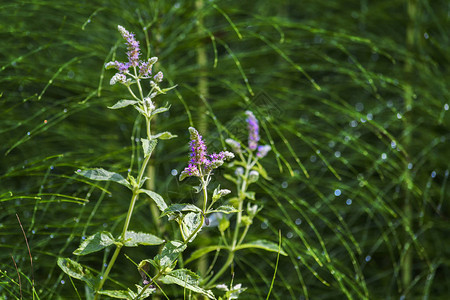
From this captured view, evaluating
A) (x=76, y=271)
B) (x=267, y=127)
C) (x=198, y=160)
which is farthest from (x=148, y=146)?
(x=267, y=127)

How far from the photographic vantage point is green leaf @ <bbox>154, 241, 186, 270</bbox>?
1.86 feet

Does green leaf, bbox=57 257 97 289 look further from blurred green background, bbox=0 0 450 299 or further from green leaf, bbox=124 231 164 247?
blurred green background, bbox=0 0 450 299

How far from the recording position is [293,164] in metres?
1.43

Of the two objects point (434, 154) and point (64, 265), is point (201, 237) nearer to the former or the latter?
point (64, 265)

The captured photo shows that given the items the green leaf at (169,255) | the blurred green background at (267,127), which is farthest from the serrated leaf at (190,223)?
the blurred green background at (267,127)

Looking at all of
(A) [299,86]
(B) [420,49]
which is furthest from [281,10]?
(B) [420,49]

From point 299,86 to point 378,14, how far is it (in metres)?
0.32

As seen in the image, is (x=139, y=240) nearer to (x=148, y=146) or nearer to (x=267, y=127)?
(x=148, y=146)

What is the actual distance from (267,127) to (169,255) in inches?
23.5

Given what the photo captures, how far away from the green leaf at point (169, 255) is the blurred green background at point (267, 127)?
32 centimetres

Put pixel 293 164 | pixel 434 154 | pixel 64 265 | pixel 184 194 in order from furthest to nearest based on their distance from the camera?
1. pixel 293 164
2. pixel 434 154
3. pixel 184 194
4. pixel 64 265

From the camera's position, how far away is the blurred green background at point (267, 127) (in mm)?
1042

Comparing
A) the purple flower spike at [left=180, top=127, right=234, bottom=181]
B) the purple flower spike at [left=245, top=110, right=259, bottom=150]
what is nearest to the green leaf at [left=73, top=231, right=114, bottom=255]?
the purple flower spike at [left=180, top=127, right=234, bottom=181]

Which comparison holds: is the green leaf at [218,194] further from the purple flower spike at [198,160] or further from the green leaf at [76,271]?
the green leaf at [76,271]
